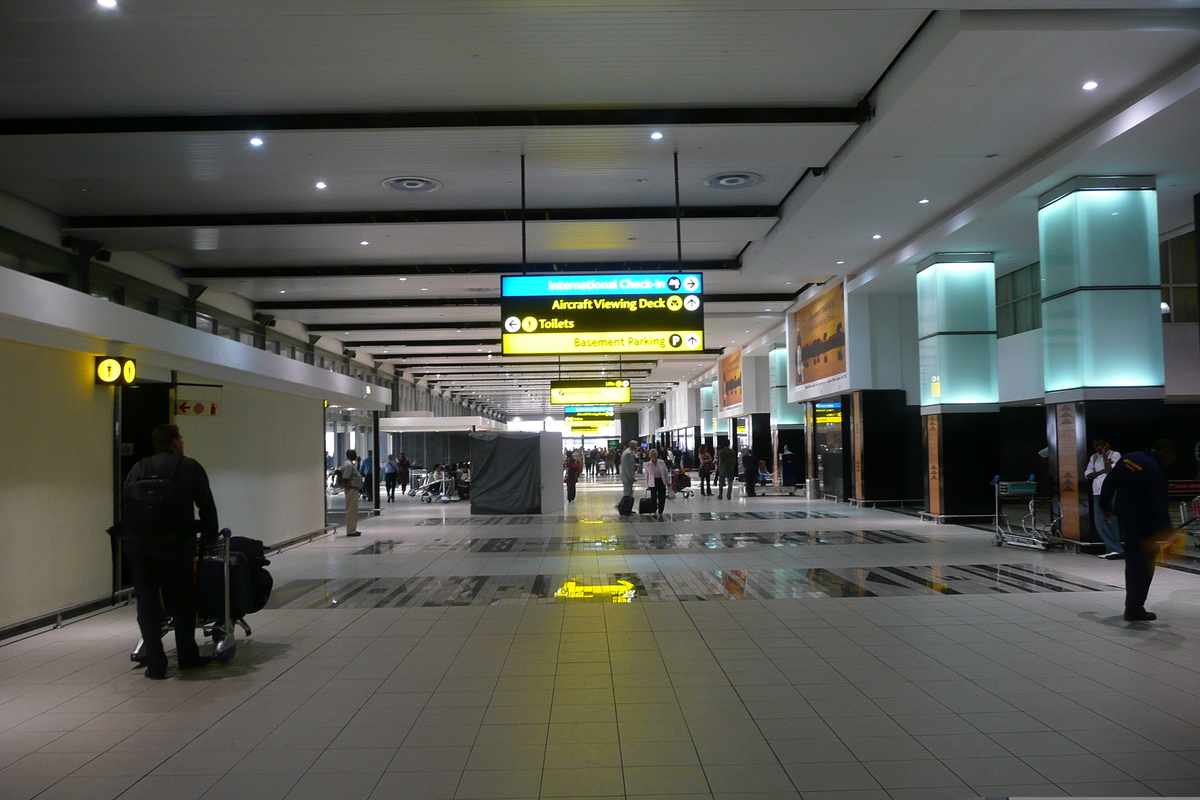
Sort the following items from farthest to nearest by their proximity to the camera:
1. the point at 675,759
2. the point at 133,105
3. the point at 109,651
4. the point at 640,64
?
the point at 133,105, the point at 640,64, the point at 109,651, the point at 675,759

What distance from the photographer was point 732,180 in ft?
35.4

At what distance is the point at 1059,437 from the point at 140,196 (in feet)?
41.3

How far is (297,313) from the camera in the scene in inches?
779

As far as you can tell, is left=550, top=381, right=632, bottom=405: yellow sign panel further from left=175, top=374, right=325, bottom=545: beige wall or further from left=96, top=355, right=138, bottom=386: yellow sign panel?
left=96, top=355, right=138, bottom=386: yellow sign panel

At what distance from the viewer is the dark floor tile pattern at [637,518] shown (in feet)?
55.0

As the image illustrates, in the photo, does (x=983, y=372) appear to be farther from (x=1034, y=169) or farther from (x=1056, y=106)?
(x=1056, y=106)

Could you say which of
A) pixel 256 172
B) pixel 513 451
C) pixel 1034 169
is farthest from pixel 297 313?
pixel 1034 169

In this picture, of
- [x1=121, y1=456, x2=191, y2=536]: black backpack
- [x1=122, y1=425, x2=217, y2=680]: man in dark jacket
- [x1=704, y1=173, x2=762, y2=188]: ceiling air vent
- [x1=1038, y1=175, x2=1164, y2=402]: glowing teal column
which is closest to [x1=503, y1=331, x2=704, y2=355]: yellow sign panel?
[x1=704, y1=173, x2=762, y2=188]: ceiling air vent

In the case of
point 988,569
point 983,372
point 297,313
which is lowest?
point 988,569

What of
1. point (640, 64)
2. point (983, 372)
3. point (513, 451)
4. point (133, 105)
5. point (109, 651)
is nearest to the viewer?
point (109, 651)

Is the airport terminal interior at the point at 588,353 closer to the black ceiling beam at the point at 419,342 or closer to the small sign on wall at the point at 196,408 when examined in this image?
the small sign on wall at the point at 196,408

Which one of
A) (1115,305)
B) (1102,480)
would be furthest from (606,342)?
(1115,305)

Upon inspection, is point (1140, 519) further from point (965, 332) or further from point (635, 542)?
point (965, 332)

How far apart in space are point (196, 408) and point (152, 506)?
5170mm
